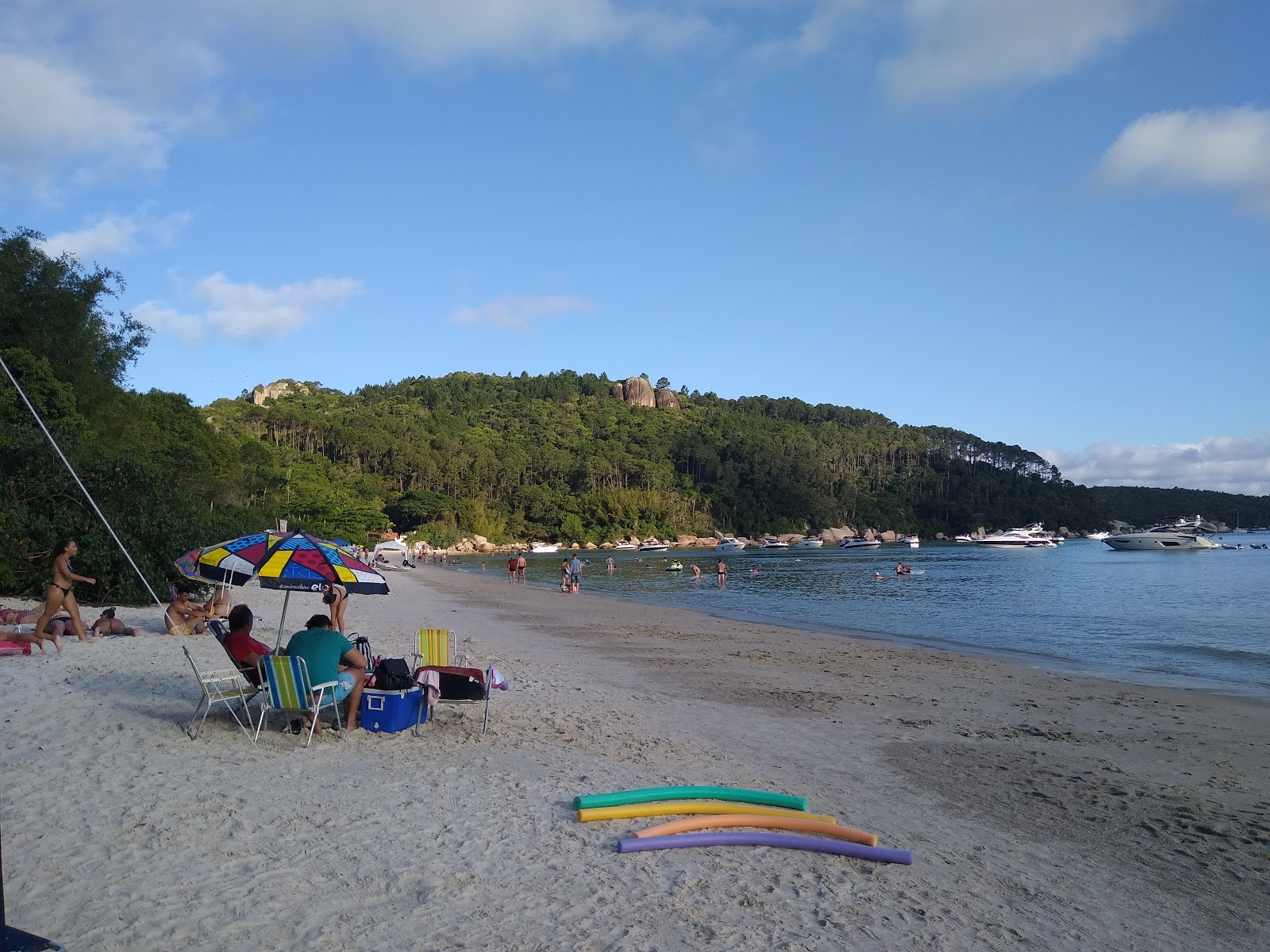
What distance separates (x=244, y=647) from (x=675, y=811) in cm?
464

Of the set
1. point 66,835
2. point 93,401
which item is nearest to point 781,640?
point 66,835

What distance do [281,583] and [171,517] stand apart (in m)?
12.4

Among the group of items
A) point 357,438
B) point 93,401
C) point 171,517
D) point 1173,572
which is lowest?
point 1173,572

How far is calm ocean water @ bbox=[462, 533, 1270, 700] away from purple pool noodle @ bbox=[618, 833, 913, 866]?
470 inches

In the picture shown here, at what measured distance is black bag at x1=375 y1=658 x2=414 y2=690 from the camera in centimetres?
806

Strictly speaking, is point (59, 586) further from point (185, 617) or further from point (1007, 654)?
point (1007, 654)

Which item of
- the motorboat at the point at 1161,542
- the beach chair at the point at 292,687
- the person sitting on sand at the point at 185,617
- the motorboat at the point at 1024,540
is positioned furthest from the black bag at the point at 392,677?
the motorboat at the point at 1024,540

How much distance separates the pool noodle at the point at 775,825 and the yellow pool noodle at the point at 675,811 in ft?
0.23

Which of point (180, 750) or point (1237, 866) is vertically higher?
point (180, 750)

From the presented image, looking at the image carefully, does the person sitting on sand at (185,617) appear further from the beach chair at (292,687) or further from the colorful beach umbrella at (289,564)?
the beach chair at (292,687)

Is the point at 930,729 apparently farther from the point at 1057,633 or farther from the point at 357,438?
the point at 357,438

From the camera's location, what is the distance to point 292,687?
7.36 meters

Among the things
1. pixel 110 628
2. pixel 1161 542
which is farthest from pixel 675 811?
pixel 1161 542

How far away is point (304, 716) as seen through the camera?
309 inches
